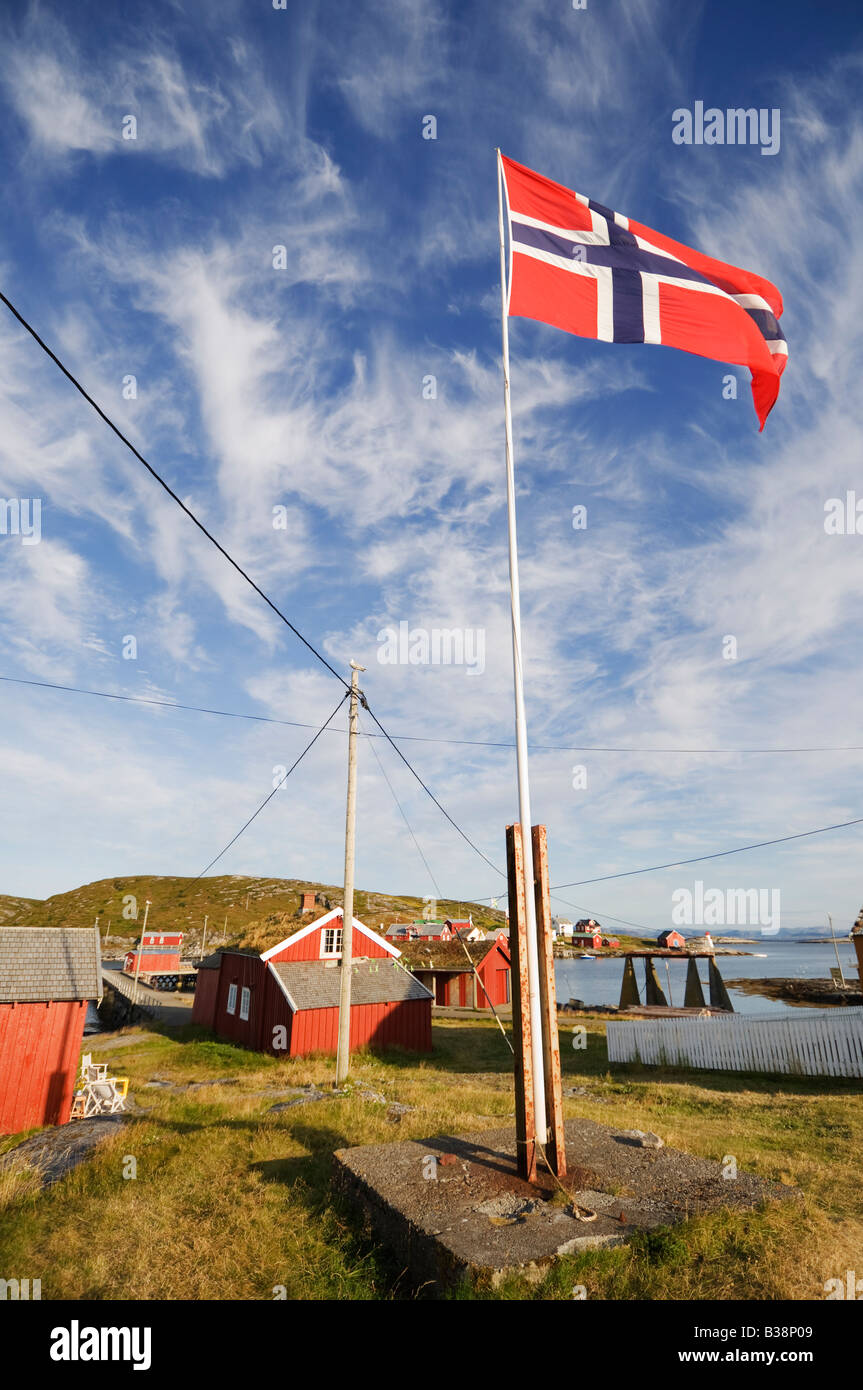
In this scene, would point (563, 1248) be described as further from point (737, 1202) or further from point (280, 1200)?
point (280, 1200)

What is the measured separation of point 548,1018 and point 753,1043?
60.8ft

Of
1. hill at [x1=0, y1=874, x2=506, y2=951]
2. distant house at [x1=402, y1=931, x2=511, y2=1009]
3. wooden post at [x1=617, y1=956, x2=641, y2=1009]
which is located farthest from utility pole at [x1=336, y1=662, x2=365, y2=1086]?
hill at [x1=0, y1=874, x2=506, y2=951]

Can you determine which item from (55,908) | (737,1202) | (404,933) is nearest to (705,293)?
(737,1202)

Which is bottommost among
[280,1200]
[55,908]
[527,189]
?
[55,908]

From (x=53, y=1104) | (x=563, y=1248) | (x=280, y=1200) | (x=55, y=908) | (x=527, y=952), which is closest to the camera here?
(x=563, y=1248)

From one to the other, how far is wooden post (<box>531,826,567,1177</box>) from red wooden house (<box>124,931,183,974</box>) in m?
70.4

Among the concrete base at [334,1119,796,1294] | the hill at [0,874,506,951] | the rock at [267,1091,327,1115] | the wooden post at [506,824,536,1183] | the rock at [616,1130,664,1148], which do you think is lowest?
the hill at [0,874,506,951]

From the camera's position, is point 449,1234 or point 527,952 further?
point 527,952

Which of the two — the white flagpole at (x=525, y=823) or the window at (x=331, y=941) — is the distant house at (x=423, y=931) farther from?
the white flagpole at (x=525, y=823)

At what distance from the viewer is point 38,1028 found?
19.3m

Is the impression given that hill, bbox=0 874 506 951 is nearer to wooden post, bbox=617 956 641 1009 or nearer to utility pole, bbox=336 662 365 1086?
wooden post, bbox=617 956 641 1009

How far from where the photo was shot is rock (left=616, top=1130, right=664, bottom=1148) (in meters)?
9.41
